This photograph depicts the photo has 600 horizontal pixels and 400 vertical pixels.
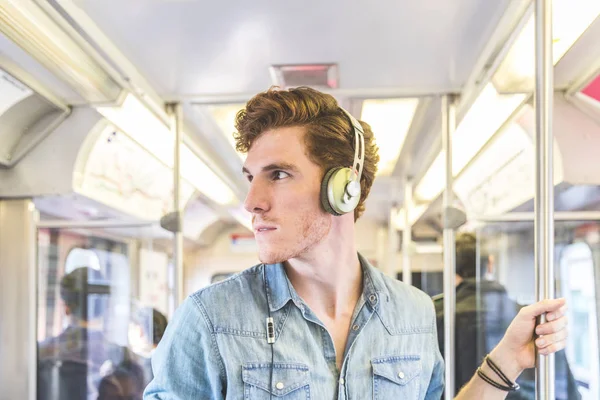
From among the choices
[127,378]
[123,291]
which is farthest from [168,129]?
[127,378]

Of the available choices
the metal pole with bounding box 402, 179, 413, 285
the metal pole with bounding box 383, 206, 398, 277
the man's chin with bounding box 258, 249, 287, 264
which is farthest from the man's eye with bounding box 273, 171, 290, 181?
the metal pole with bounding box 383, 206, 398, 277

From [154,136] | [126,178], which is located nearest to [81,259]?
[126,178]

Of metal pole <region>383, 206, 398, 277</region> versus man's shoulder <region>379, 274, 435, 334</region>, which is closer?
man's shoulder <region>379, 274, 435, 334</region>

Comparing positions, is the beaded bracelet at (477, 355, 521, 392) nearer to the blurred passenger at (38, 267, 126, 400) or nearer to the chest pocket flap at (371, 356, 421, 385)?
the chest pocket flap at (371, 356, 421, 385)

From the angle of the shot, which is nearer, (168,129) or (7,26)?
(7,26)

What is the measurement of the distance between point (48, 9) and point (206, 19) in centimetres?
54

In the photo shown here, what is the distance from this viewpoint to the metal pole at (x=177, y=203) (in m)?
2.97

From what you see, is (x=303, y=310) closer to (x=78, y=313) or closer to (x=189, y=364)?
(x=189, y=364)

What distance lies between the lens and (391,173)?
16.3 feet

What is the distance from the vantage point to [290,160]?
1791 mm

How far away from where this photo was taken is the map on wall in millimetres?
Result: 3661

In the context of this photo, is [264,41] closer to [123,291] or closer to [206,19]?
[206,19]

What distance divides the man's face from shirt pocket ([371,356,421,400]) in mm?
437

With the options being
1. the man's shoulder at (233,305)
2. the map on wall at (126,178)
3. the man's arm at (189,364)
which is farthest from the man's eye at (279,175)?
the map on wall at (126,178)
